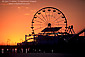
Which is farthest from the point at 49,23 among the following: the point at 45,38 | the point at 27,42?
the point at 27,42

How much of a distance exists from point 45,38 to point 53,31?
22.5 feet

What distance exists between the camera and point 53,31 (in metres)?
53.4

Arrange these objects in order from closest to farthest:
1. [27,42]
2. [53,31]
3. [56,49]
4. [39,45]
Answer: [56,49] → [39,45] → [53,31] → [27,42]

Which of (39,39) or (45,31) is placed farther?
(45,31)

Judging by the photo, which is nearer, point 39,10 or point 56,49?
point 56,49

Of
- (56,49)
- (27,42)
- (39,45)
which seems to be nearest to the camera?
(56,49)

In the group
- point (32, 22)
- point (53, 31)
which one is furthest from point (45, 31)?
→ point (32, 22)

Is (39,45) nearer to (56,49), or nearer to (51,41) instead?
(51,41)

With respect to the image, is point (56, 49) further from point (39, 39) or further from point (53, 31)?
point (53, 31)

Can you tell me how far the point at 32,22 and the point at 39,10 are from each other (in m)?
3.88

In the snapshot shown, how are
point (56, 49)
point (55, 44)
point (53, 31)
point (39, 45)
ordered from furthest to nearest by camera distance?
point (53, 31) < point (39, 45) < point (55, 44) < point (56, 49)

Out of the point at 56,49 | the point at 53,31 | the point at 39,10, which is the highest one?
the point at 39,10

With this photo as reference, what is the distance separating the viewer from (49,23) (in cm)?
4744

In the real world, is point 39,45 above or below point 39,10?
below
